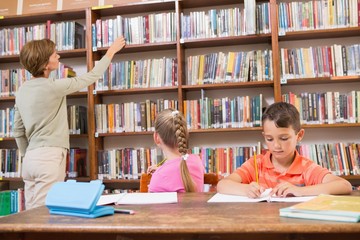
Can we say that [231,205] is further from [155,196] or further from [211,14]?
[211,14]

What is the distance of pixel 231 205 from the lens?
1.20 m

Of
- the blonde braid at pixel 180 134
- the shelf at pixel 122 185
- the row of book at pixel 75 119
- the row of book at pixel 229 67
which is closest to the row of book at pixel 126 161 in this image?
the shelf at pixel 122 185

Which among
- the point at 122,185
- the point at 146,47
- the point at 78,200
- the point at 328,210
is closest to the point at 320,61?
the point at 146,47

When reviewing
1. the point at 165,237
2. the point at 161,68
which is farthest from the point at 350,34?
the point at 165,237

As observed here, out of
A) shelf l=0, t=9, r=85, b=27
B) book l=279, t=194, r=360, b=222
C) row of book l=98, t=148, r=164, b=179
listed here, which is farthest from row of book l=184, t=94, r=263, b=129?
book l=279, t=194, r=360, b=222

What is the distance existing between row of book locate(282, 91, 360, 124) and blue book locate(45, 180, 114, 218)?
2.18 meters

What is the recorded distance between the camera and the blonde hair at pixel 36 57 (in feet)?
8.57

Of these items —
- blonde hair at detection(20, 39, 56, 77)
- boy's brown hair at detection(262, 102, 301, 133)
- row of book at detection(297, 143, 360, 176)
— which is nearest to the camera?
boy's brown hair at detection(262, 102, 301, 133)

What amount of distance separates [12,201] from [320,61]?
2.74 meters

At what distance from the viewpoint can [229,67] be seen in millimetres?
3086

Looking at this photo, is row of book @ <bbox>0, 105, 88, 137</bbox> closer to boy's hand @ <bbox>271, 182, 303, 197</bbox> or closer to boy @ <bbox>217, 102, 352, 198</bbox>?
boy @ <bbox>217, 102, 352, 198</bbox>

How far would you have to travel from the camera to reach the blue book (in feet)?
3.50

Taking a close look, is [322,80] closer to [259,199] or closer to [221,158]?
[221,158]

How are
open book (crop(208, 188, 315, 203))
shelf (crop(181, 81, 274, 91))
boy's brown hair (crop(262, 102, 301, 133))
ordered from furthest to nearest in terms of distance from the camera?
shelf (crop(181, 81, 274, 91)), boy's brown hair (crop(262, 102, 301, 133)), open book (crop(208, 188, 315, 203))
